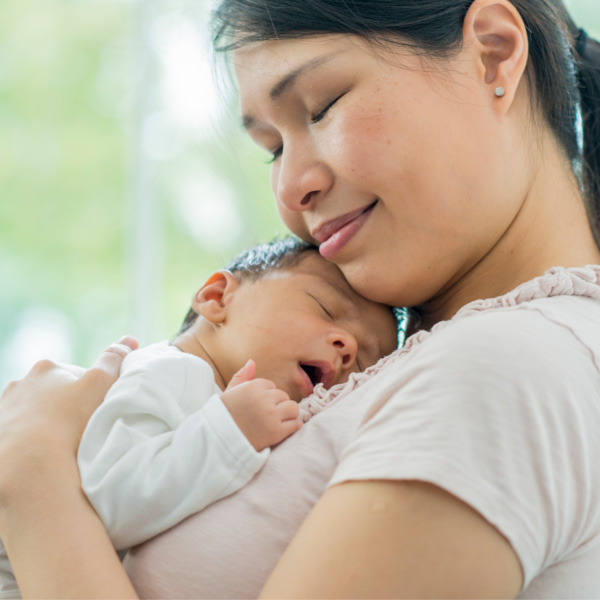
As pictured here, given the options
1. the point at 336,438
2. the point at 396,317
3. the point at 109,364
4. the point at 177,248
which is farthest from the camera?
the point at 177,248

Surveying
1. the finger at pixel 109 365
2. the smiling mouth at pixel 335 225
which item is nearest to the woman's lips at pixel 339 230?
the smiling mouth at pixel 335 225

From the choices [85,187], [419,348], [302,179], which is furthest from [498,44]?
[85,187]

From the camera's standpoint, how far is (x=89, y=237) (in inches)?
155

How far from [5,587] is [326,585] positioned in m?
0.56

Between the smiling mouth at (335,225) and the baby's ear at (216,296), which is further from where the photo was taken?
the baby's ear at (216,296)

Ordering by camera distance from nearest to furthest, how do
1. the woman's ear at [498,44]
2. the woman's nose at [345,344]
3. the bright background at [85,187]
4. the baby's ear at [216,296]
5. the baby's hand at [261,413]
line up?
the baby's hand at [261,413], the woman's ear at [498,44], the woman's nose at [345,344], the baby's ear at [216,296], the bright background at [85,187]

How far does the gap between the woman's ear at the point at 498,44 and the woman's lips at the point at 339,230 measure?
0.90ft

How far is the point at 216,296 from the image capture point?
140 cm

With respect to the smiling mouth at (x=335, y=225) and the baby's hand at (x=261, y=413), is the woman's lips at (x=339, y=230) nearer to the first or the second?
the smiling mouth at (x=335, y=225)

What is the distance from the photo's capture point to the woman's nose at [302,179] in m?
1.10

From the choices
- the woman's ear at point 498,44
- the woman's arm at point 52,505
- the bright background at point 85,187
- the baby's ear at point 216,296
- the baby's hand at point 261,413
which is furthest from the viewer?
the bright background at point 85,187

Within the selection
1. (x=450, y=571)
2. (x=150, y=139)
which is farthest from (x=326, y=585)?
(x=150, y=139)

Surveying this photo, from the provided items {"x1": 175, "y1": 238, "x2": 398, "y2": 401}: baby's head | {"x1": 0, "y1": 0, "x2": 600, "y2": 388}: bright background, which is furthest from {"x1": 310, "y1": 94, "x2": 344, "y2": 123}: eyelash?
{"x1": 0, "y1": 0, "x2": 600, "y2": 388}: bright background

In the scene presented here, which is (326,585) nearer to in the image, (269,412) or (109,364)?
(269,412)
